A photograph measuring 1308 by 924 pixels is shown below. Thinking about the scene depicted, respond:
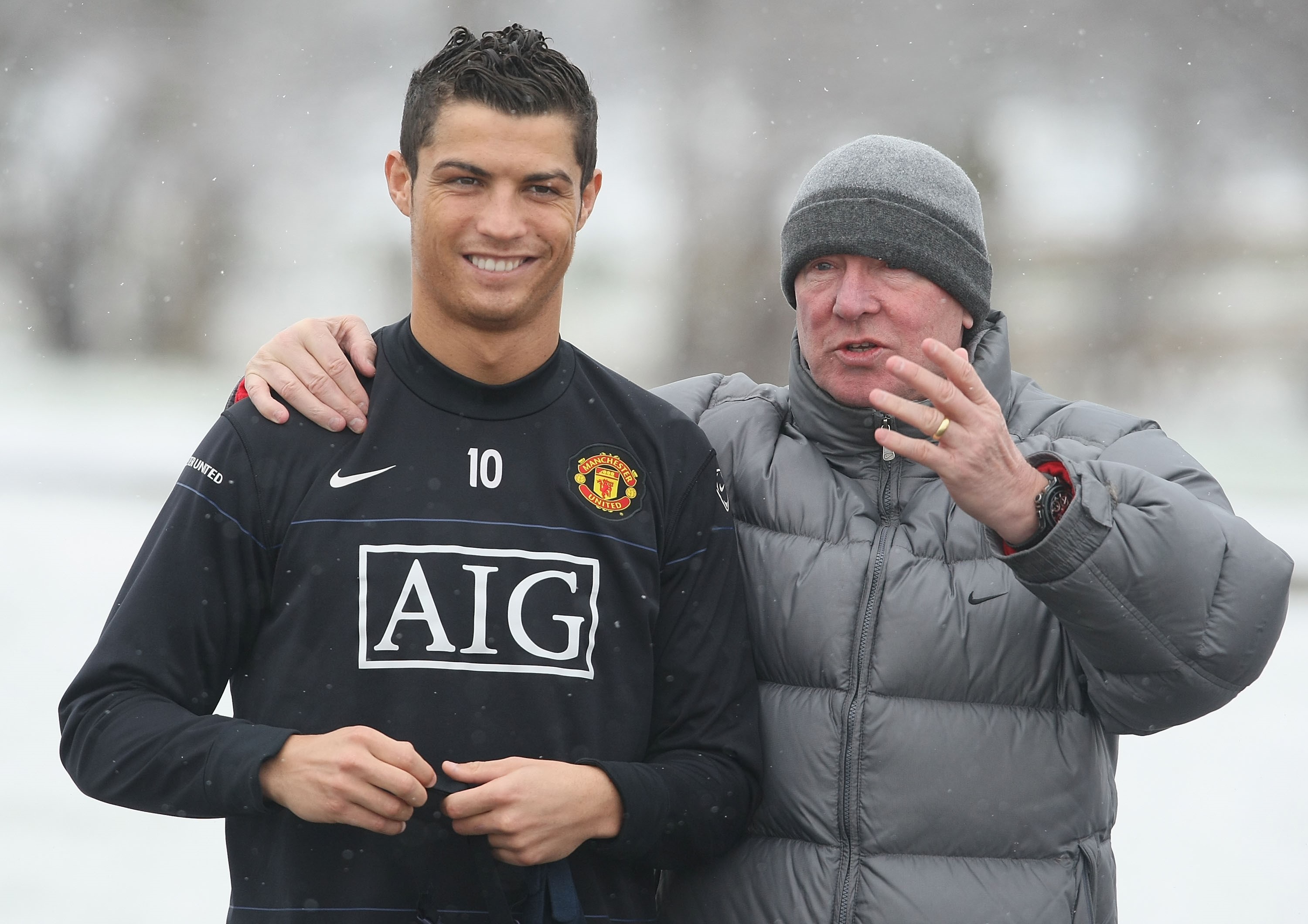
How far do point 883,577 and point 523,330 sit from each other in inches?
18.6

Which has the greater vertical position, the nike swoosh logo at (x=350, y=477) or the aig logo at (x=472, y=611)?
the nike swoosh logo at (x=350, y=477)

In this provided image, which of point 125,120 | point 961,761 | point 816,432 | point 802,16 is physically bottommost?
point 961,761

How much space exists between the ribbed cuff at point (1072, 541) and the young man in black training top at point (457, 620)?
13.4 inches

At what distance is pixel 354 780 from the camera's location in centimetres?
107

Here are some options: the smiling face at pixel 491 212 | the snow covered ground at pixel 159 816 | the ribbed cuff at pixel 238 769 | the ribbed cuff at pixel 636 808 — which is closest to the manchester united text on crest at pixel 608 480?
the smiling face at pixel 491 212

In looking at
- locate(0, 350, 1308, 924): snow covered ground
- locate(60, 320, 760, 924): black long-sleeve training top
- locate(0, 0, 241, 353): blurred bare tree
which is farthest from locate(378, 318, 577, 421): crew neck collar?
locate(0, 0, 241, 353): blurred bare tree

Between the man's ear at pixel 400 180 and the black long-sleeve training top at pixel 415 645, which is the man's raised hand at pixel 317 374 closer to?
the black long-sleeve training top at pixel 415 645

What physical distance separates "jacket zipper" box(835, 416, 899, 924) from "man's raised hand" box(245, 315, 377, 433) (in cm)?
57

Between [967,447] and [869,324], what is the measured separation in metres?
0.31

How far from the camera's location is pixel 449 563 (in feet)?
3.98

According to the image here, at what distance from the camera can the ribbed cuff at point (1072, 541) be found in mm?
1128

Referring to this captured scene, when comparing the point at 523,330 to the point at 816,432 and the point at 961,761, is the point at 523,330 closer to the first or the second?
the point at 816,432

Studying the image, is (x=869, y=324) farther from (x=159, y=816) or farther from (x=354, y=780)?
(x=159, y=816)

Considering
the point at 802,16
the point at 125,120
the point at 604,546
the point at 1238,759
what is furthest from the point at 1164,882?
the point at 125,120
